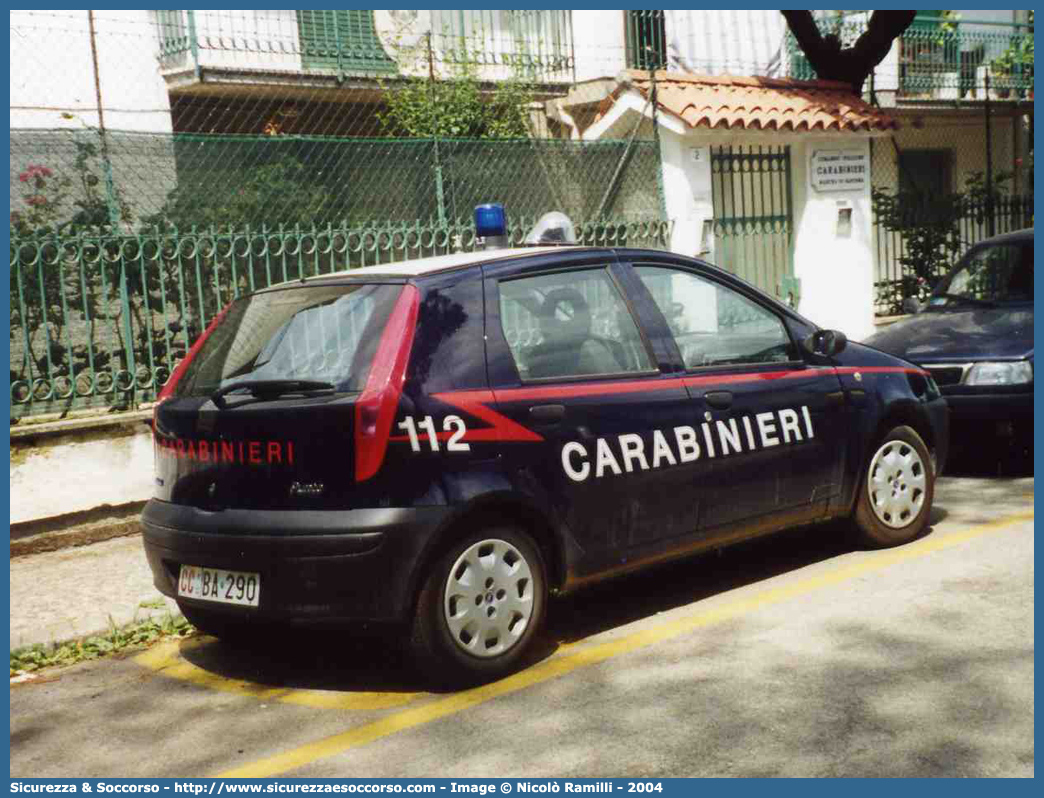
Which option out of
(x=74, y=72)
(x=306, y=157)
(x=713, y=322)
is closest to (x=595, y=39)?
(x=74, y=72)

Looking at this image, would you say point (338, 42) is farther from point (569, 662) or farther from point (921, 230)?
point (569, 662)

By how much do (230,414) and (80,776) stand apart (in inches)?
54.4

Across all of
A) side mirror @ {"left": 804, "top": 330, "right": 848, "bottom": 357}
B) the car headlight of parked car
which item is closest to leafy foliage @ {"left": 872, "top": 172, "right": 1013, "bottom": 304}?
the car headlight of parked car

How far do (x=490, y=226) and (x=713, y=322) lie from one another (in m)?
1.78

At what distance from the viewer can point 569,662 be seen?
511cm

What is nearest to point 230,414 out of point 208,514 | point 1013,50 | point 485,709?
point 208,514

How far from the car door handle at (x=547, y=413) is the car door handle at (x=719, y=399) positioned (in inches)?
32.7

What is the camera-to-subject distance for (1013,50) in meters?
19.7

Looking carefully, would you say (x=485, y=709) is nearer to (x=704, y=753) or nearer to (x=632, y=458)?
(x=704, y=753)

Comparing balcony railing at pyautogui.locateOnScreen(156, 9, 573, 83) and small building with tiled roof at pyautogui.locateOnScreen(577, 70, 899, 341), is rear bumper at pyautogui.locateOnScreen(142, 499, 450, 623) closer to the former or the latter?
small building with tiled roof at pyautogui.locateOnScreen(577, 70, 899, 341)

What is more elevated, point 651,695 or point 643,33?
point 643,33

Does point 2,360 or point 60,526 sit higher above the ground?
point 2,360

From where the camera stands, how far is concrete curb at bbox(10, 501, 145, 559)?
7.55m

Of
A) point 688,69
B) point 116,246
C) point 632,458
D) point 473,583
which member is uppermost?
point 688,69
